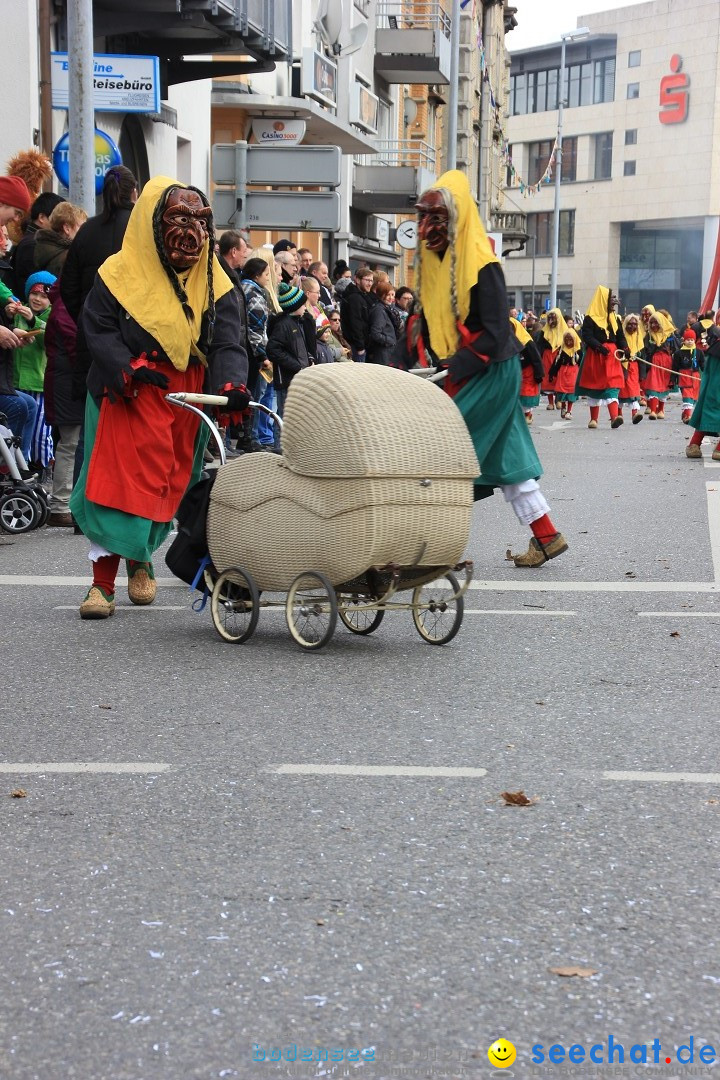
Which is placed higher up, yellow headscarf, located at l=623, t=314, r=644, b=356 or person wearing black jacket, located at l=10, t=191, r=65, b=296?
person wearing black jacket, located at l=10, t=191, r=65, b=296

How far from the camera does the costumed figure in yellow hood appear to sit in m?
A: 27.3

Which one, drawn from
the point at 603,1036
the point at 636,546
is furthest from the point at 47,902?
the point at 636,546

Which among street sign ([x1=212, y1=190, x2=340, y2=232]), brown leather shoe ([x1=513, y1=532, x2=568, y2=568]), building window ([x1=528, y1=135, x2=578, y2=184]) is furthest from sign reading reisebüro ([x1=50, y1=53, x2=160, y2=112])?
building window ([x1=528, y1=135, x2=578, y2=184])

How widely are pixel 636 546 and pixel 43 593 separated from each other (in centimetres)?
375

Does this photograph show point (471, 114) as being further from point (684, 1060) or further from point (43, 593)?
point (684, 1060)

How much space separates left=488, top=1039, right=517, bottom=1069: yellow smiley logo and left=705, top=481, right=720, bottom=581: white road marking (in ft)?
20.7

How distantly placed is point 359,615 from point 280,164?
1278 centimetres

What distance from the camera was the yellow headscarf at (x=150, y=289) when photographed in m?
7.70

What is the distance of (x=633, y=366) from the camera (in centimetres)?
2878

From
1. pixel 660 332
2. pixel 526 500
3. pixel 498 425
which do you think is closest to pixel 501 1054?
pixel 498 425

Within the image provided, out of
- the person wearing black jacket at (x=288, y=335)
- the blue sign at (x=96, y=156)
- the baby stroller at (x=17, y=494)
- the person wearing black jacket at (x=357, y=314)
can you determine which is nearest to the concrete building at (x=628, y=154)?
the person wearing black jacket at (x=357, y=314)

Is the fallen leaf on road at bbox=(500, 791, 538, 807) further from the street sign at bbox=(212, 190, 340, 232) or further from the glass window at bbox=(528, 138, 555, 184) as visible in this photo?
the glass window at bbox=(528, 138, 555, 184)

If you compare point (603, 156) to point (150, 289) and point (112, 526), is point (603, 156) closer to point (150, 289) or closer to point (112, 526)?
point (150, 289)

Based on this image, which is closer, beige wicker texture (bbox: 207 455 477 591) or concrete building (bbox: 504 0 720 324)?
beige wicker texture (bbox: 207 455 477 591)
